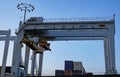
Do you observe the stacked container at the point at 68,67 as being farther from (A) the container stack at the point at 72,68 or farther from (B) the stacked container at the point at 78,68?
(B) the stacked container at the point at 78,68

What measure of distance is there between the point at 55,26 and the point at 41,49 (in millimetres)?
8026

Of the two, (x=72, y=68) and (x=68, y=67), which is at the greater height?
(x=68, y=67)

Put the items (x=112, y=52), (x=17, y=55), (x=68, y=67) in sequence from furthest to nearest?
(x=68, y=67) → (x=17, y=55) → (x=112, y=52)

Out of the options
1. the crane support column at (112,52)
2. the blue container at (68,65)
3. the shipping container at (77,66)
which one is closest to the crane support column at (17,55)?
the crane support column at (112,52)

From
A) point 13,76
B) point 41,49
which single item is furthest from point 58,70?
point 13,76

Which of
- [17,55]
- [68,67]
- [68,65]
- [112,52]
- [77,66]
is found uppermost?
[112,52]

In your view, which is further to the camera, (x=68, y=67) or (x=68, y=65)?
(x=68, y=65)

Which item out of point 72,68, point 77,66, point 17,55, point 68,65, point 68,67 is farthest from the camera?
point 77,66

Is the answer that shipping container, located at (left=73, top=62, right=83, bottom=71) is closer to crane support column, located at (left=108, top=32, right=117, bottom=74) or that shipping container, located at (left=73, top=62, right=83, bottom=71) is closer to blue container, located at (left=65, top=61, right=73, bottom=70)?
blue container, located at (left=65, top=61, right=73, bottom=70)

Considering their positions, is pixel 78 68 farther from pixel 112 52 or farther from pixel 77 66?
pixel 112 52

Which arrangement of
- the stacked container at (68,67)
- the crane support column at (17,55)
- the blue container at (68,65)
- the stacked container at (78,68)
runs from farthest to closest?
the blue container at (68,65) → the stacked container at (78,68) → the stacked container at (68,67) → the crane support column at (17,55)

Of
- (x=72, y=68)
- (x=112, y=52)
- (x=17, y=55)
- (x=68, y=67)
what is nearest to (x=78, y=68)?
(x=72, y=68)

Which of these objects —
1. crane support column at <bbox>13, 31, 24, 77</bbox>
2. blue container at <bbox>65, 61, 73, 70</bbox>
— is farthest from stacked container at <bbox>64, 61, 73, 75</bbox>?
crane support column at <bbox>13, 31, 24, 77</bbox>

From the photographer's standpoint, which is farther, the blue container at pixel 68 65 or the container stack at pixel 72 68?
the blue container at pixel 68 65
